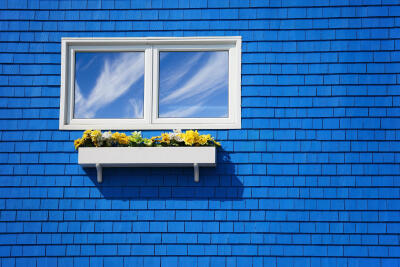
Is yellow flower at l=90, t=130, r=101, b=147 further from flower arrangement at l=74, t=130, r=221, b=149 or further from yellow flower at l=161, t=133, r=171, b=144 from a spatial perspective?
yellow flower at l=161, t=133, r=171, b=144

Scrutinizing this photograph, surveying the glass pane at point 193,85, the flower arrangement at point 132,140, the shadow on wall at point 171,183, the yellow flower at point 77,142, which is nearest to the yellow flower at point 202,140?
the flower arrangement at point 132,140

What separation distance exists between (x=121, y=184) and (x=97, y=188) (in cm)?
24

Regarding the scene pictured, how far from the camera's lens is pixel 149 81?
14.1 ft

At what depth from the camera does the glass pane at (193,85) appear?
4.29 metres

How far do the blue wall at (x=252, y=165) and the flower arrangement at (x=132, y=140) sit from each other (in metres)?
0.23

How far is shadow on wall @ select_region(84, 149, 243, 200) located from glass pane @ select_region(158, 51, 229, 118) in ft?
1.70

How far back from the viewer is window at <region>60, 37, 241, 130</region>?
4.26m

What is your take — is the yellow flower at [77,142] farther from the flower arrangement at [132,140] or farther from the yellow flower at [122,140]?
the yellow flower at [122,140]

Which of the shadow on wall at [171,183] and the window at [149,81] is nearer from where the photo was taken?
→ the shadow on wall at [171,183]

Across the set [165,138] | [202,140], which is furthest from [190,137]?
[165,138]

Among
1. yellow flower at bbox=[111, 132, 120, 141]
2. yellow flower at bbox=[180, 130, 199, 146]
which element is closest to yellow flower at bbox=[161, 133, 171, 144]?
yellow flower at bbox=[180, 130, 199, 146]

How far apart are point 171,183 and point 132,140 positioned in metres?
0.58

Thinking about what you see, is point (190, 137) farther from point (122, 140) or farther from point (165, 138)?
point (122, 140)

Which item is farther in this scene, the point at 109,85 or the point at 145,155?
the point at 109,85
